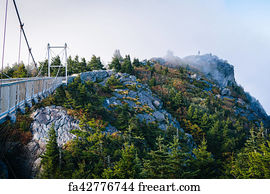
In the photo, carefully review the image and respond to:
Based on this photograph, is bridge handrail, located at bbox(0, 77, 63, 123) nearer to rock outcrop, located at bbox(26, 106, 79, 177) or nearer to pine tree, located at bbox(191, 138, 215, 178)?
rock outcrop, located at bbox(26, 106, 79, 177)

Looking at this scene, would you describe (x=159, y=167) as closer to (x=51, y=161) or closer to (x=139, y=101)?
(x=51, y=161)

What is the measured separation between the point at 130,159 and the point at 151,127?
36.4ft

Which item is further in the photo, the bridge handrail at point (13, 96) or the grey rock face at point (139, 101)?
the grey rock face at point (139, 101)

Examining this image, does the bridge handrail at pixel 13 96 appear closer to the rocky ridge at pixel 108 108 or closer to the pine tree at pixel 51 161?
the pine tree at pixel 51 161

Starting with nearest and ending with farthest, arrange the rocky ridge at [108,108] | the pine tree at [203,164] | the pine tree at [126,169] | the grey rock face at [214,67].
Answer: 1. the pine tree at [126,169]
2. the pine tree at [203,164]
3. the rocky ridge at [108,108]
4. the grey rock face at [214,67]

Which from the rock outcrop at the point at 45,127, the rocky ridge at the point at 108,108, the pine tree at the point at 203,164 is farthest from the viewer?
the rocky ridge at the point at 108,108

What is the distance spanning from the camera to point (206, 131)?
25438mm

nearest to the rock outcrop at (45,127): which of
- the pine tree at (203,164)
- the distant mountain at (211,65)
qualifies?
the pine tree at (203,164)

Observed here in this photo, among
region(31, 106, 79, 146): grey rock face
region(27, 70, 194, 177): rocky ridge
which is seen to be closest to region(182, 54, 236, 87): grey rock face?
region(27, 70, 194, 177): rocky ridge


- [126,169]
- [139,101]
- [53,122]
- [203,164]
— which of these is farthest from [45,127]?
[139,101]

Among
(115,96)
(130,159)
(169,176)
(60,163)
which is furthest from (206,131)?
(60,163)

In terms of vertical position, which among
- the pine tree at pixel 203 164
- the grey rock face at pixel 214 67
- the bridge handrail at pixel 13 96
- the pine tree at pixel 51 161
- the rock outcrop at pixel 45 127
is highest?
the grey rock face at pixel 214 67

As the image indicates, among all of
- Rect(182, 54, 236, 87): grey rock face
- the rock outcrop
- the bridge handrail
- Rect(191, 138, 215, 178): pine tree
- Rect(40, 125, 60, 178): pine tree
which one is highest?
Rect(182, 54, 236, 87): grey rock face
